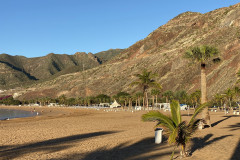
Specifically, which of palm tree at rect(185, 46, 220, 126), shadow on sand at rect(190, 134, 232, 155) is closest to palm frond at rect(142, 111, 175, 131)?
shadow on sand at rect(190, 134, 232, 155)

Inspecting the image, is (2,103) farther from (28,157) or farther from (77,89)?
(28,157)

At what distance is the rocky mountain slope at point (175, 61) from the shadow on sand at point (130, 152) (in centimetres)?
4920

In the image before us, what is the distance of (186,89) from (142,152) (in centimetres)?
6527

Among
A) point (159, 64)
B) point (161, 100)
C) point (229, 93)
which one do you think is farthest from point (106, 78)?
point (229, 93)

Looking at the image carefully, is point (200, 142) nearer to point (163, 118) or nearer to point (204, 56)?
point (163, 118)

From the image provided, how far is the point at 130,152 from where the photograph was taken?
11492mm

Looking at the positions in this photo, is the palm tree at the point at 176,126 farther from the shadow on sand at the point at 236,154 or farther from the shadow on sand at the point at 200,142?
the shadow on sand at the point at 236,154

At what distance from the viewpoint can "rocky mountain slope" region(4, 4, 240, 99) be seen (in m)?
70.9

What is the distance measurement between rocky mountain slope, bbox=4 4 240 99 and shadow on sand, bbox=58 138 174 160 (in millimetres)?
49198

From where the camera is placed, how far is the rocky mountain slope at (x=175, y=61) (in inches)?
2790

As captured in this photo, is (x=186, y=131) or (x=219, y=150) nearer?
(x=186, y=131)

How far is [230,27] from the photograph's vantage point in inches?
3462

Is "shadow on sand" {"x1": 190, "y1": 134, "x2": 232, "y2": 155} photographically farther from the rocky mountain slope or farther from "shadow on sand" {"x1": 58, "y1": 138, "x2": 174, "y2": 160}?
the rocky mountain slope

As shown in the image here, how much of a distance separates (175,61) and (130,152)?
268 ft
